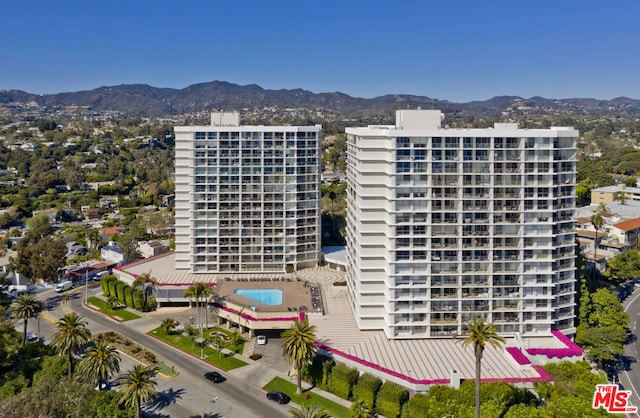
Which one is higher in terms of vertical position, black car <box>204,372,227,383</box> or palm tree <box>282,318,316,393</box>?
palm tree <box>282,318,316,393</box>

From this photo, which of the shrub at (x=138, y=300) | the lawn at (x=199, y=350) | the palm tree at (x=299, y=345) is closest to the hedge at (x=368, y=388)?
the palm tree at (x=299, y=345)

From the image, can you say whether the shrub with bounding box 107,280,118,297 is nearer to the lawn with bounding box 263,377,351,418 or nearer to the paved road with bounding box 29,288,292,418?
the paved road with bounding box 29,288,292,418

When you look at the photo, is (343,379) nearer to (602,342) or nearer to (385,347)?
(385,347)

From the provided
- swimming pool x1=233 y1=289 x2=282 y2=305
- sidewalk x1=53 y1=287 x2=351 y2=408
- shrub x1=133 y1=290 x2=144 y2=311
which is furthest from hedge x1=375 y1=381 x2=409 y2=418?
shrub x1=133 y1=290 x2=144 y2=311

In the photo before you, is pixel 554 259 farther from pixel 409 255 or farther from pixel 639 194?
pixel 639 194

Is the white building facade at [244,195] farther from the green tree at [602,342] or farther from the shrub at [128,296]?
the green tree at [602,342]

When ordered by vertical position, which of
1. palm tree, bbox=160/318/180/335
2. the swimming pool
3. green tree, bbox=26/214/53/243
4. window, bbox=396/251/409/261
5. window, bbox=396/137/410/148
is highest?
window, bbox=396/137/410/148

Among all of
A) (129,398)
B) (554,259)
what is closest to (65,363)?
(129,398)
